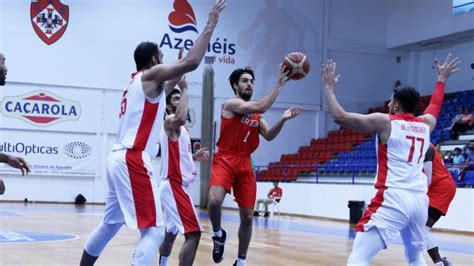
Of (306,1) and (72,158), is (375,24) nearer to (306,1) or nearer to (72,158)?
(306,1)

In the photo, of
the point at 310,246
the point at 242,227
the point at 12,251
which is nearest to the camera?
the point at 242,227

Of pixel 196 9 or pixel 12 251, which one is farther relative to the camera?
pixel 196 9

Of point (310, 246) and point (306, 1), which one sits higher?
point (306, 1)

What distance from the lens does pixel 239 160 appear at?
256 inches

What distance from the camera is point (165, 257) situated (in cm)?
577

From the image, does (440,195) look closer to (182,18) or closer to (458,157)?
(458,157)

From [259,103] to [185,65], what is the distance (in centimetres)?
204

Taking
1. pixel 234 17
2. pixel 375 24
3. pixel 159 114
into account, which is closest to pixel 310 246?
pixel 159 114

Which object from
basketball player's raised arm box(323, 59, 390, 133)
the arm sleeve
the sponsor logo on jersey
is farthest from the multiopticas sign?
basketball player's raised arm box(323, 59, 390, 133)

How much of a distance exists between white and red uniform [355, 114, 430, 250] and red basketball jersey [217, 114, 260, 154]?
1962 millimetres

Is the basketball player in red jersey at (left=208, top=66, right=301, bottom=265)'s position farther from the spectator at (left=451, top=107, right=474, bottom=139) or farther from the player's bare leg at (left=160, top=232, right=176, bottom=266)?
the spectator at (left=451, top=107, right=474, bottom=139)

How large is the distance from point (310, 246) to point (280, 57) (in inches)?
598

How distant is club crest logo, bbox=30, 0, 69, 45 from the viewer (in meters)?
21.8

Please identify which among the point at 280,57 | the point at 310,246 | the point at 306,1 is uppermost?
the point at 306,1
